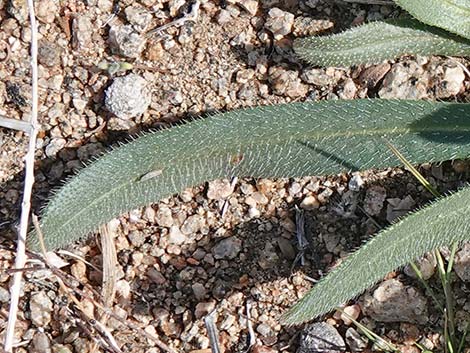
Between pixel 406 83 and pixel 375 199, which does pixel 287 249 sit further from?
pixel 406 83

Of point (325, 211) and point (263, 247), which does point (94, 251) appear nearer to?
point (263, 247)

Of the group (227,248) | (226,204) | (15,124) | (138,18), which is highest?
(138,18)

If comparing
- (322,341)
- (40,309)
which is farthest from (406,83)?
(40,309)

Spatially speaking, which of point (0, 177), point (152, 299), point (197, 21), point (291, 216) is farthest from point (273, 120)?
point (0, 177)

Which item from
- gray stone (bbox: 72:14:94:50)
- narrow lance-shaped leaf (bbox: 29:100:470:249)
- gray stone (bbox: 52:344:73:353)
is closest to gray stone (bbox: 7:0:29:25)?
gray stone (bbox: 72:14:94:50)

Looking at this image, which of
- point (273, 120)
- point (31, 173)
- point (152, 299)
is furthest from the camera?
point (152, 299)

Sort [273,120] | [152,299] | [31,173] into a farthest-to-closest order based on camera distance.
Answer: [152,299]
[31,173]
[273,120]

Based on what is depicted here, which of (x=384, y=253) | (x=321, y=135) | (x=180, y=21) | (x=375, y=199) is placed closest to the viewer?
(x=384, y=253)

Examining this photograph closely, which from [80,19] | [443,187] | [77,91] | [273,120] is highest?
[80,19]
